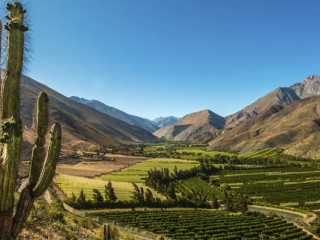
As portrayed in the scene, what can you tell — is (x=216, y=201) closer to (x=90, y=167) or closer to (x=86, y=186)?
(x=86, y=186)

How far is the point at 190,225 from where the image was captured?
7419 centimetres

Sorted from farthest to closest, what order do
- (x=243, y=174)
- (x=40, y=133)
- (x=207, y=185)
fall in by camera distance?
1. (x=243, y=174)
2. (x=207, y=185)
3. (x=40, y=133)

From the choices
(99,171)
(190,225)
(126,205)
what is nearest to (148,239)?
(190,225)

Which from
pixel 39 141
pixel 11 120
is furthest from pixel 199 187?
pixel 11 120

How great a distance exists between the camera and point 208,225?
75.7 m

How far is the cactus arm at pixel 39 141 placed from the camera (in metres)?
16.2

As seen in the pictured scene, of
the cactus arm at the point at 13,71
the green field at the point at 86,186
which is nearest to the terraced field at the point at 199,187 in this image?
the green field at the point at 86,186

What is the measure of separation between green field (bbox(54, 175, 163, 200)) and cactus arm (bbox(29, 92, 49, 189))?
8743cm

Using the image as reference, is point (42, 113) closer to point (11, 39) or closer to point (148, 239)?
point (11, 39)

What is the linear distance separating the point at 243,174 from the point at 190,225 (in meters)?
93.6

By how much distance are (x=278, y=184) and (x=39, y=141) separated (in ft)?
435

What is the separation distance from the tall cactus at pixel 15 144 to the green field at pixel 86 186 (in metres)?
87.6

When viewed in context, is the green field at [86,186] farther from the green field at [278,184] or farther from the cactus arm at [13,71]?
the cactus arm at [13,71]

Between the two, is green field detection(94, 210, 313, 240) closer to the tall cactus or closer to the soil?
the tall cactus
